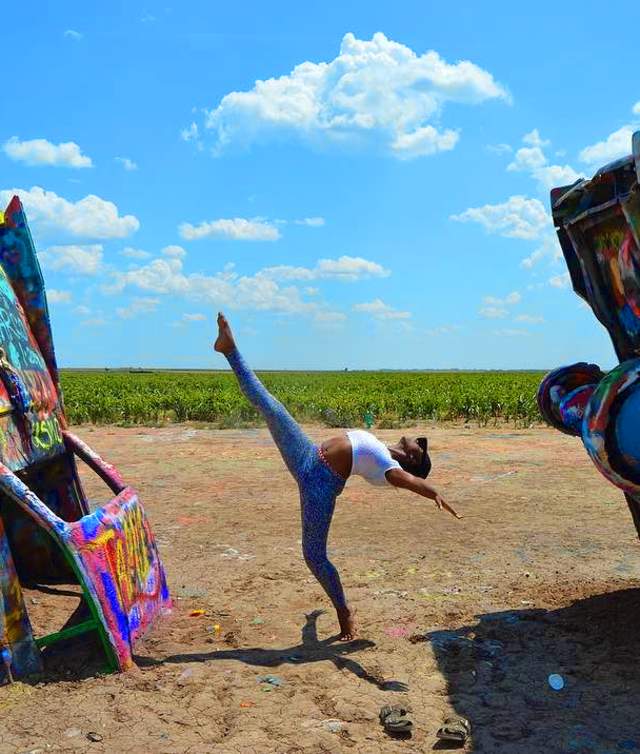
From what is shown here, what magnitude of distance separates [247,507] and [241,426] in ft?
34.5

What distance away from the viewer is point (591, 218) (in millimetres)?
4246

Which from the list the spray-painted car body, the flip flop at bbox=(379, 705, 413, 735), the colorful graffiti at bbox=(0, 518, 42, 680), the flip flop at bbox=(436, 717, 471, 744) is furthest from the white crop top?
the colorful graffiti at bbox=(0, 518, 42, 680)

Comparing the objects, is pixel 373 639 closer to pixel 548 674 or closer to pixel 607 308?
pixel 548 674

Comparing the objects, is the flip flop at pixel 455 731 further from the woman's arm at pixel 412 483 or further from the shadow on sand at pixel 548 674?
the woman's arm at pixel 412 483

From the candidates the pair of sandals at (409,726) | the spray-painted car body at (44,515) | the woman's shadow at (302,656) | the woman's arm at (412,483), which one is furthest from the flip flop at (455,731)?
the spray-painted car body at (44,515)

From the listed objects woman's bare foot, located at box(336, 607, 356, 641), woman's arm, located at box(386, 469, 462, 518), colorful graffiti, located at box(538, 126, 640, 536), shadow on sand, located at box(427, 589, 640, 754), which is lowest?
shadow on sand, located at box(427, 589, 640, 754)

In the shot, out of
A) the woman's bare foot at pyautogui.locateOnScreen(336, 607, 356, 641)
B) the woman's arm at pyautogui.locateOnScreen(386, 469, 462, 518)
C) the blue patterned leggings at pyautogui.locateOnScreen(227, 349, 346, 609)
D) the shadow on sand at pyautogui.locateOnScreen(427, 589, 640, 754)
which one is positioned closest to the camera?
the shadow on sand at pyautogui.locateOnScreen(427, 589, 640, 754)

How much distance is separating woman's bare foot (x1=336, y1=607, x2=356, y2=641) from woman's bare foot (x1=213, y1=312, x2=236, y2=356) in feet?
6.17

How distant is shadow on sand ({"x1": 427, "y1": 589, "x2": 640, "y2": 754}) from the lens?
11.7 ft

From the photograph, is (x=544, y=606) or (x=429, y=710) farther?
(x=544, y=606)

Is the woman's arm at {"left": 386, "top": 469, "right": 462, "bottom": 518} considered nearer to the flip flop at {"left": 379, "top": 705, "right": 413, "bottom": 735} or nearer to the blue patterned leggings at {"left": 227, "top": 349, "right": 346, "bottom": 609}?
the blue patterned leggings at {"left": 227, "top": 349, "right": 346, "bottom": 609}

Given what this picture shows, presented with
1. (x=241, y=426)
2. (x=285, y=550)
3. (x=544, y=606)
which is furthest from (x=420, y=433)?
(x=544, y=606)

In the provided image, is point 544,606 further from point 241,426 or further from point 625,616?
point 241,426

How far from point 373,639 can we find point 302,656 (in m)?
0.52
